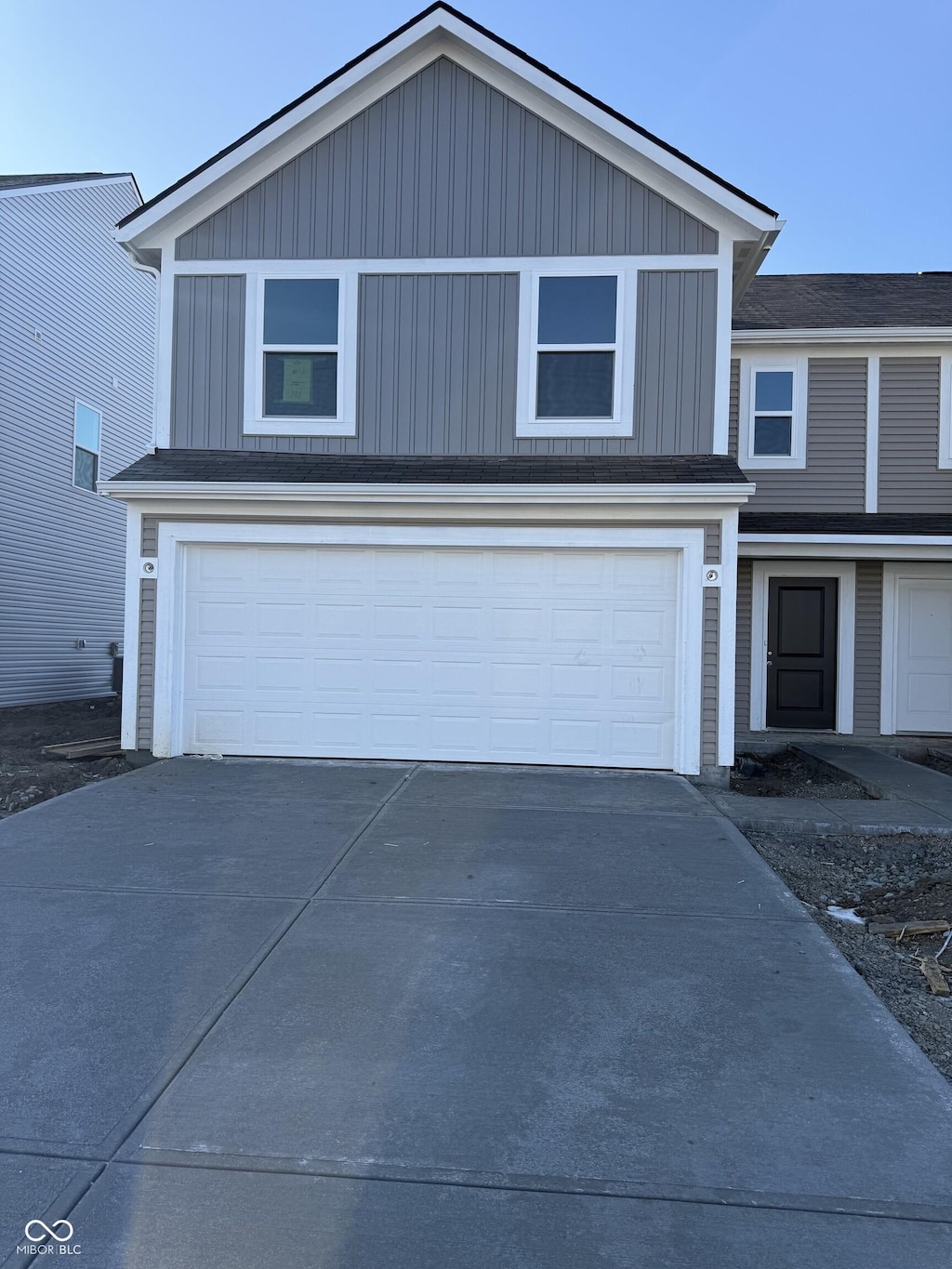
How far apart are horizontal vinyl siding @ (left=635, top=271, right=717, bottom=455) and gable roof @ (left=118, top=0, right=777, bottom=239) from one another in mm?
889

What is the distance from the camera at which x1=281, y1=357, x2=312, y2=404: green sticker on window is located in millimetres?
9062

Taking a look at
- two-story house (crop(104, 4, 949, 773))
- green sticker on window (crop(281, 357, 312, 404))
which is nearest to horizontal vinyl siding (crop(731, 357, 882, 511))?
two-story house (crop(104, 4, 949, 773))

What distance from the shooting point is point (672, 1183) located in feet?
8.43

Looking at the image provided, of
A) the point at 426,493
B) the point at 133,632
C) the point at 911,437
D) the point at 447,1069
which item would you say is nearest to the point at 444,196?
the point at 426,493

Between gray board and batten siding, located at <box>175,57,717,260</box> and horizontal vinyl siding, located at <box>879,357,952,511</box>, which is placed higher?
gray board and batten siding, located at <box>175,57,717,260</box>

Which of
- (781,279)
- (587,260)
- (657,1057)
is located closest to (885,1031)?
(657,1057)

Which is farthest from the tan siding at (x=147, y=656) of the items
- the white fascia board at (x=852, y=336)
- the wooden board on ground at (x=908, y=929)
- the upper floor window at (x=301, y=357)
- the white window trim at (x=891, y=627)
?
the white window trim at (x=891, y=627)

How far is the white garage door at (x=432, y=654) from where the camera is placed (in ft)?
27.9

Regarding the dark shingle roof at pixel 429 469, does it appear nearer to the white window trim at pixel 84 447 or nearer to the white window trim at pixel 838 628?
the white window trim at pixel 838 628

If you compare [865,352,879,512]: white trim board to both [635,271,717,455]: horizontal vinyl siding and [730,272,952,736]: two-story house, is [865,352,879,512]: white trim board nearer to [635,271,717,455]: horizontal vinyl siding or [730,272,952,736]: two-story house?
[730,272,952,736]: two-story house

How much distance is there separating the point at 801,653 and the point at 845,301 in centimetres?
514

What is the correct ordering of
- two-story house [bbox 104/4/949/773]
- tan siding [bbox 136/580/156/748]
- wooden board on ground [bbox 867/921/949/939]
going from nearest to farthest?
wooden board on ground [bbox 867/921/949/939] < two-story house [bbox 104/4/949/773] < tan siding [bbox 136/580/156/748]

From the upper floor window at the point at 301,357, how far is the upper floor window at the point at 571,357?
5.93 feet

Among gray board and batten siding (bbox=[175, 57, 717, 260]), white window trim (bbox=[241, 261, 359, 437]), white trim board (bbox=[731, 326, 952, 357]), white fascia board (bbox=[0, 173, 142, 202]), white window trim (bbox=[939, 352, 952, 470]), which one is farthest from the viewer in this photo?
white fascia board (bbox=[0, 173, 142, 202])
